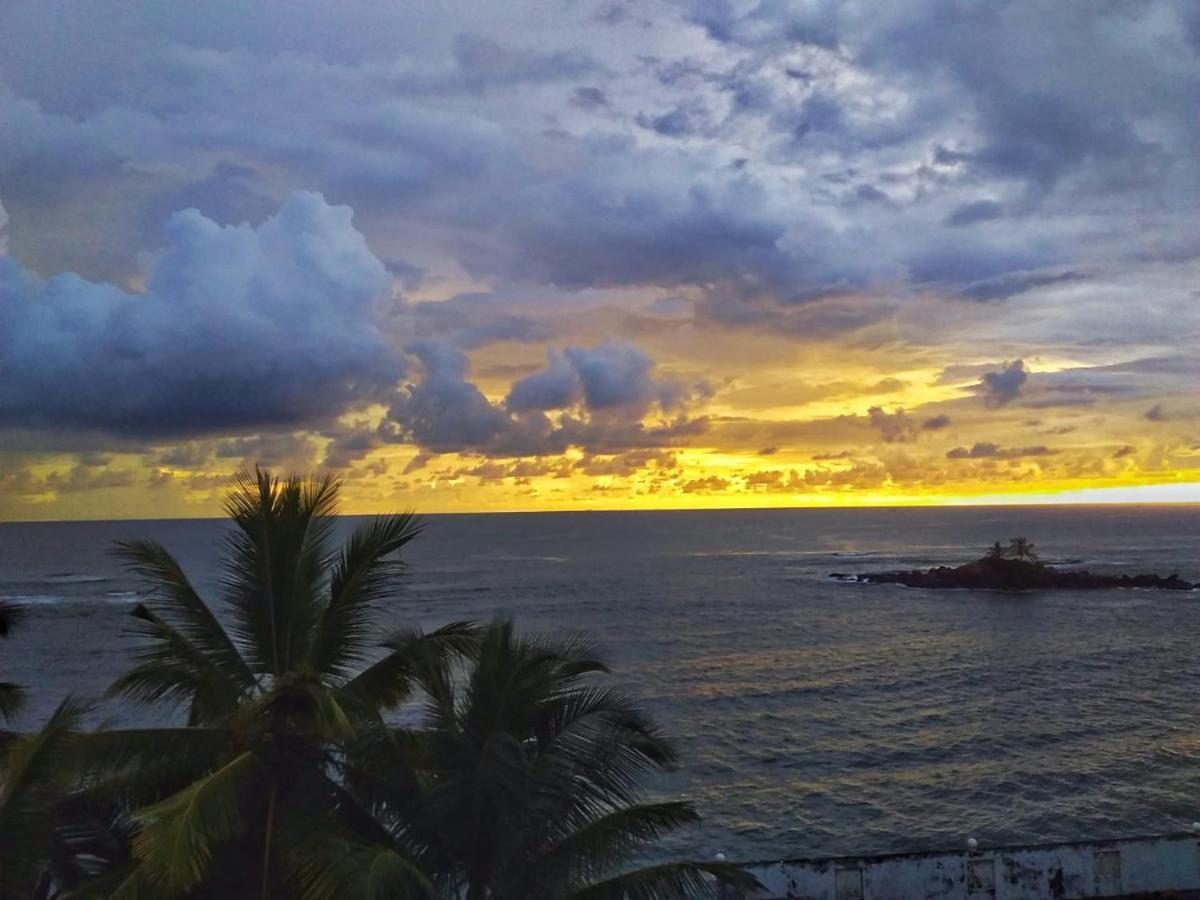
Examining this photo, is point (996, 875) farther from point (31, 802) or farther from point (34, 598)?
point (34, 598)

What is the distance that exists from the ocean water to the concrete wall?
779cm

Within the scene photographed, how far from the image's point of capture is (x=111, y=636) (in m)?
72.2

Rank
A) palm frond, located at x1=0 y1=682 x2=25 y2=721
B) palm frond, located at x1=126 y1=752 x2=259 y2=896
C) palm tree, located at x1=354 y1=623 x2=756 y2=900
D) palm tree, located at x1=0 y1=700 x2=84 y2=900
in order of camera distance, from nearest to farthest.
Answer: palm frond, located at x1=126 y1=752 x2=259 y2=896 → palm tree, located at x1=0 y1=700 x2=84 y2=900 → palm tree, located at x1=354 y1=623 x2=756 y2=900 → palm frond, located at x1=0 y1=682 x2=25 y2=721

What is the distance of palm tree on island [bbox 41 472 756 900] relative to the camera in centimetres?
927

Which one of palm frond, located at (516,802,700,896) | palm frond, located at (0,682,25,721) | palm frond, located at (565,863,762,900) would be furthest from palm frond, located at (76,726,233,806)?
palm frond, located at (565,863,762,900)

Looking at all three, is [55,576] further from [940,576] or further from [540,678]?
[540,678]

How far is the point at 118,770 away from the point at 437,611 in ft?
254

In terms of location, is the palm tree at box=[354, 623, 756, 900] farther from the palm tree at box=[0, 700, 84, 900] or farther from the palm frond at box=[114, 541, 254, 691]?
the palm tree at box=[0, 700, 84, 900]

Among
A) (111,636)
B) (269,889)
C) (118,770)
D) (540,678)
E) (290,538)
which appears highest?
(290,538)

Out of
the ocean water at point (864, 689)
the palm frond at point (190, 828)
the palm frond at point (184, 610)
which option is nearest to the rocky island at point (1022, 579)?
the ocean water at point (864, 689)

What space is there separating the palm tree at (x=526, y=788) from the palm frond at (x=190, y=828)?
1.59 metres

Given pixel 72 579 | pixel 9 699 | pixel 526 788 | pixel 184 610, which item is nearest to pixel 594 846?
pixel 526 788

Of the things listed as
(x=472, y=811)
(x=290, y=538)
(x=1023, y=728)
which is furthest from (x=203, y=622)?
(x=1023, y=728)

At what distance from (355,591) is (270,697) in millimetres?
1973
